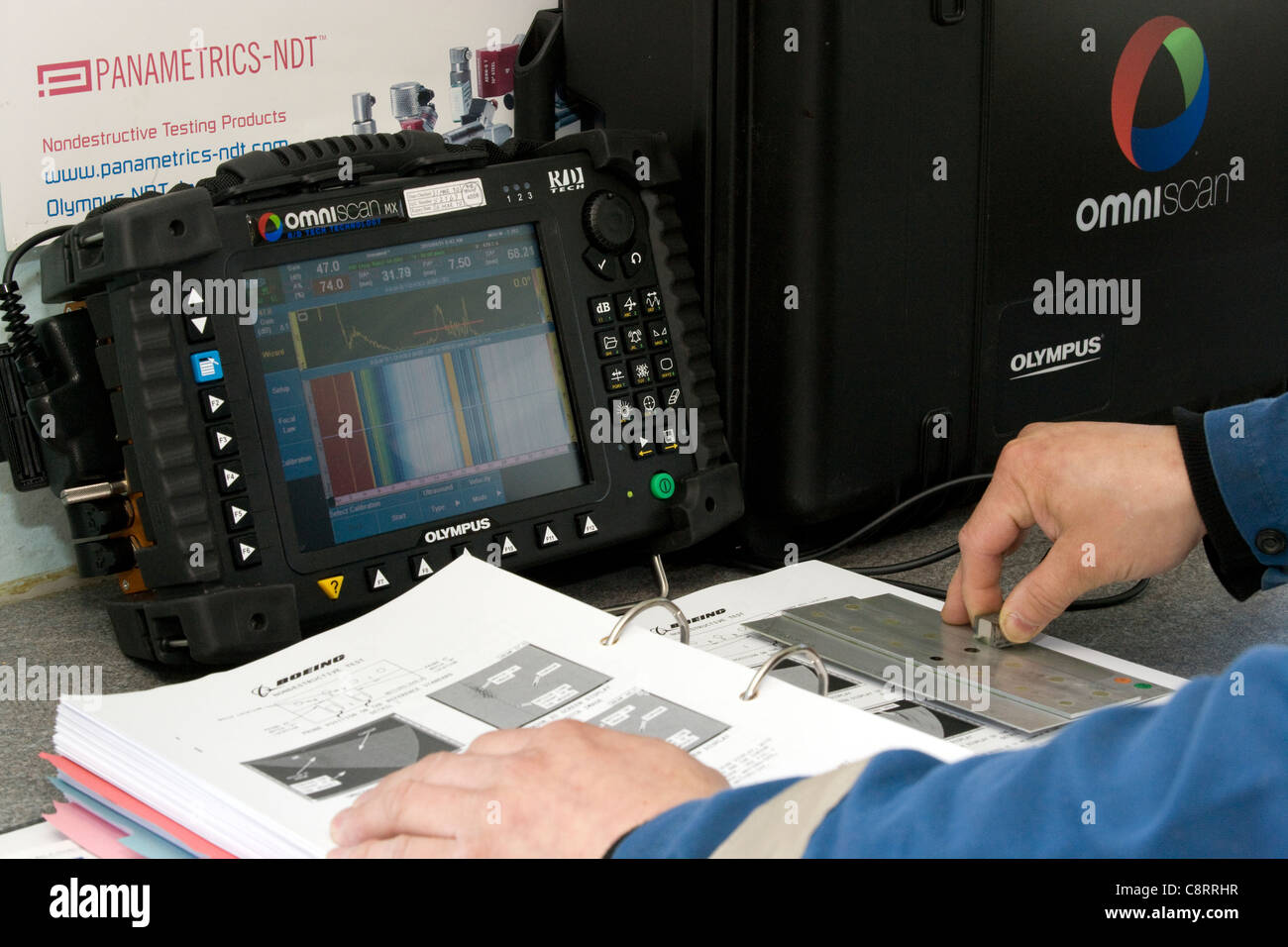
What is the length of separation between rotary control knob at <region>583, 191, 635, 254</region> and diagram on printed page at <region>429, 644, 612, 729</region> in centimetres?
26

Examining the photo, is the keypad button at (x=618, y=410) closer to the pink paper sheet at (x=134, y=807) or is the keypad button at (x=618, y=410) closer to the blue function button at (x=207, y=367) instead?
the blue function button at (x=207, y=367)

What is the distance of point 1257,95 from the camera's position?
94 centimetres

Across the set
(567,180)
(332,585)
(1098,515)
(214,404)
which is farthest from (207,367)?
(1098,515)

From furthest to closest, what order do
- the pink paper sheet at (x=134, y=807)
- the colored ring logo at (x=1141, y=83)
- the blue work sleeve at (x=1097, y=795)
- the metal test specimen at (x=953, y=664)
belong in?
the colored ring logo at (x=1141, y=83)
the metal test specimen at (x=953, y=664)
the pink paper sheet at (x=134, y=807)
the blue work sleeve at (x=1097, y=795)

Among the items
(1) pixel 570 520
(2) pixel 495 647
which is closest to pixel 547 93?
(1) pixel 570 520

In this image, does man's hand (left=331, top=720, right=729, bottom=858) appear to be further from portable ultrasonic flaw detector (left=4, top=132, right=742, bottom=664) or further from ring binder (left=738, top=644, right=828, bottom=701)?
portable ultrasonic flaw detector (left=4, top=132, right=742, bottom=664)

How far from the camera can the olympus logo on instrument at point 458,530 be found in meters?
0.70

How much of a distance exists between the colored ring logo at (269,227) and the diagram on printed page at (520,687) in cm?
24

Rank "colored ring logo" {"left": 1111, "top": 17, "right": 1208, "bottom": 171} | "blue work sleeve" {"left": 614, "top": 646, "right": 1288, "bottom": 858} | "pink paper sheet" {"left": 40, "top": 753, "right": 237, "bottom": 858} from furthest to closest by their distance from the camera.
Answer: "colored ring logo" {"left": 1111, "top": 17, "right": 1208, "bottom": 171}, "pink paper sheet" {"left": 40, "top": 753, "right": 237, "bottom": 858}, "blue work sleeve" {"left": 614, "top": 646, "right": 1288, "bottom": 858}

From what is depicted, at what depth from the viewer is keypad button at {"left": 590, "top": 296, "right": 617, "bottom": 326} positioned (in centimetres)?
75

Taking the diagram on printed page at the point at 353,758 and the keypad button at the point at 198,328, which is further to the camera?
the keypad button at the point at 198,328

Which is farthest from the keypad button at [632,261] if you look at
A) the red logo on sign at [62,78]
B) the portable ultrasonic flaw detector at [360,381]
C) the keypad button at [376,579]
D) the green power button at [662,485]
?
the red logo on sign at [62,78]

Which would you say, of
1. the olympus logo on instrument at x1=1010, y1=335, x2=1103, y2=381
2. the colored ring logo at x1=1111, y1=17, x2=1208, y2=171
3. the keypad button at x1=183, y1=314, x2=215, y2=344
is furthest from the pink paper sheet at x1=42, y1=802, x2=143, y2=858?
the colored ring logo at x1=1111, y1=17, x2=1208, y2=171
